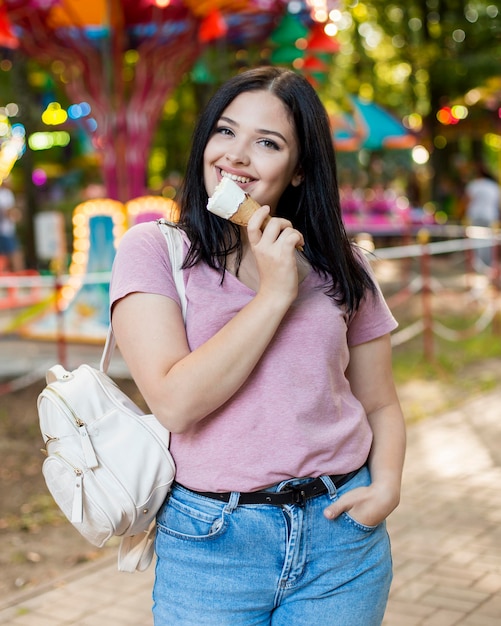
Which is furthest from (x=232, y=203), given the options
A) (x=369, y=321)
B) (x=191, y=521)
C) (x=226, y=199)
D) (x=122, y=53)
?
(x=122, y=53)

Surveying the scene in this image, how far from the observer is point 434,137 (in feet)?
79.2

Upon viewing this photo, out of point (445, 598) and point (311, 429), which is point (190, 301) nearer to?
point (311, 429)

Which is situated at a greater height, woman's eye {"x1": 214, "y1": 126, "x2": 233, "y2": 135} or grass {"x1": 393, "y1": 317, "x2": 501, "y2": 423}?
woman's eye {"x1": 214, "y1": 126, "x2": 233, "y2": 135}

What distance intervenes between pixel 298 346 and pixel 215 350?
227mm

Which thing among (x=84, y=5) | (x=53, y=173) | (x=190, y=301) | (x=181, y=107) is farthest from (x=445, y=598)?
(x=53, y=173)

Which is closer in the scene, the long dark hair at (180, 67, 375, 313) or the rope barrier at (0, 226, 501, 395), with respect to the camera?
the long dark hair at (180, 67, 375, 313)

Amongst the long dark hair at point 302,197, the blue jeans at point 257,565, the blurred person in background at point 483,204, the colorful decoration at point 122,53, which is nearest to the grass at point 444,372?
the colorful decoration at point 122,53

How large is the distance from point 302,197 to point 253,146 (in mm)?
214

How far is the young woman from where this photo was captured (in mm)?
1899

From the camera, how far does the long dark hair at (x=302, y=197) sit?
2094 millimetres

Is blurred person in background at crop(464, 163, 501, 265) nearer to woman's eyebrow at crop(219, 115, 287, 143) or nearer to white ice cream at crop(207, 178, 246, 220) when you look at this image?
woman's eyebrow at crop(219, 115, 287, 143)

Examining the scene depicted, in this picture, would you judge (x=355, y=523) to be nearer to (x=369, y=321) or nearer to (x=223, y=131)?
(x=369, y=321)

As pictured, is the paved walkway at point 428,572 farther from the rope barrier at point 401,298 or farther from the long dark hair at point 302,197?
the rope barrier at point 401,298

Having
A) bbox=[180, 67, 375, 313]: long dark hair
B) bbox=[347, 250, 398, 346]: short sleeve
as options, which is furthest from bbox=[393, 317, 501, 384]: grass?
bbox=[180, 67, 375, 313]: long dark hair
